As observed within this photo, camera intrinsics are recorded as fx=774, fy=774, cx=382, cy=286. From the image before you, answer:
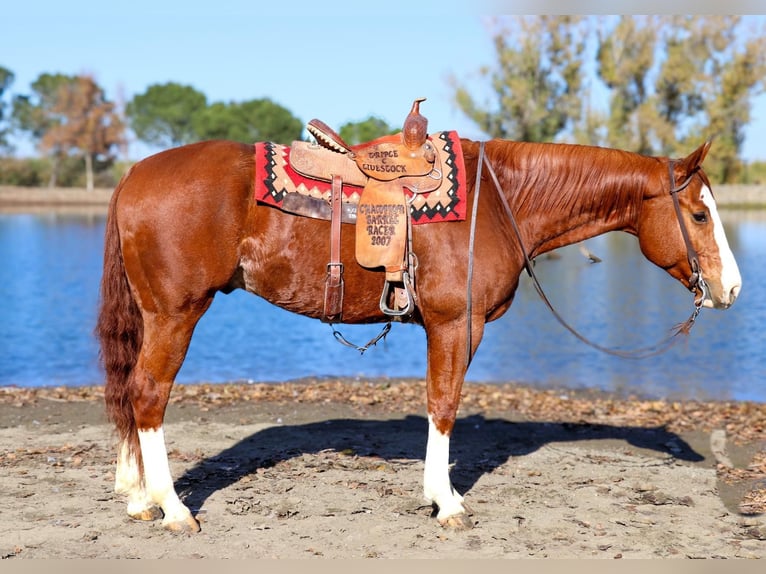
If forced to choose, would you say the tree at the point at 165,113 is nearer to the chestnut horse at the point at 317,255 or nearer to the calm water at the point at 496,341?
the calm water at the point at 496,341

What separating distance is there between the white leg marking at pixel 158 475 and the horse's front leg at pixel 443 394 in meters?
1.42

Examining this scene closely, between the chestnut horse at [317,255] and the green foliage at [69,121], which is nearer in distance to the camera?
the chestnut horse at [317,255]

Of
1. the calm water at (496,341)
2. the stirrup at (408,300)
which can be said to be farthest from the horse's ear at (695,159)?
the calm water at (496,341)

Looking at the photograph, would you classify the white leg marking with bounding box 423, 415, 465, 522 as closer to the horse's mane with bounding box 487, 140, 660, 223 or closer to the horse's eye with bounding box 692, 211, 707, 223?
the horse's mane with bounding box 487, 140, 660, 223

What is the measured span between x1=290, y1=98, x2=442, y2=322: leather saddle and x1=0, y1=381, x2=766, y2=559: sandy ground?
1.24 metres

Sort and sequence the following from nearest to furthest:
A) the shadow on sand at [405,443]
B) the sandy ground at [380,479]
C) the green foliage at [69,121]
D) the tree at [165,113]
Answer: the sandy ground at [380,479] < the shadow on sand at [405,443] < the green foliage at [69,121] < the tree at [165,113]

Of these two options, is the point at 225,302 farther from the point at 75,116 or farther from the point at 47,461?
the point at 75,116

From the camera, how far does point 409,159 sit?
453cm

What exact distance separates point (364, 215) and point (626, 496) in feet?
8.23

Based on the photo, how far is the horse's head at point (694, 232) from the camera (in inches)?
180

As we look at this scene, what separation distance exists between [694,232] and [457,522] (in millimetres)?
2203

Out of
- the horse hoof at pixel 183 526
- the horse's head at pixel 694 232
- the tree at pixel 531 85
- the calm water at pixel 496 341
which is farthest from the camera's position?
the tree at pixel 531 85

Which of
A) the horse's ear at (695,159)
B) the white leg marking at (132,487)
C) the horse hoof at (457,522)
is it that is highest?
the horse's ear at (695,159)

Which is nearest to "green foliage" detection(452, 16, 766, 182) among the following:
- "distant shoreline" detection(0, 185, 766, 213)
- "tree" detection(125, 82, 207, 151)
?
"distant shoreline" detection(0, 185, 766, 213)
